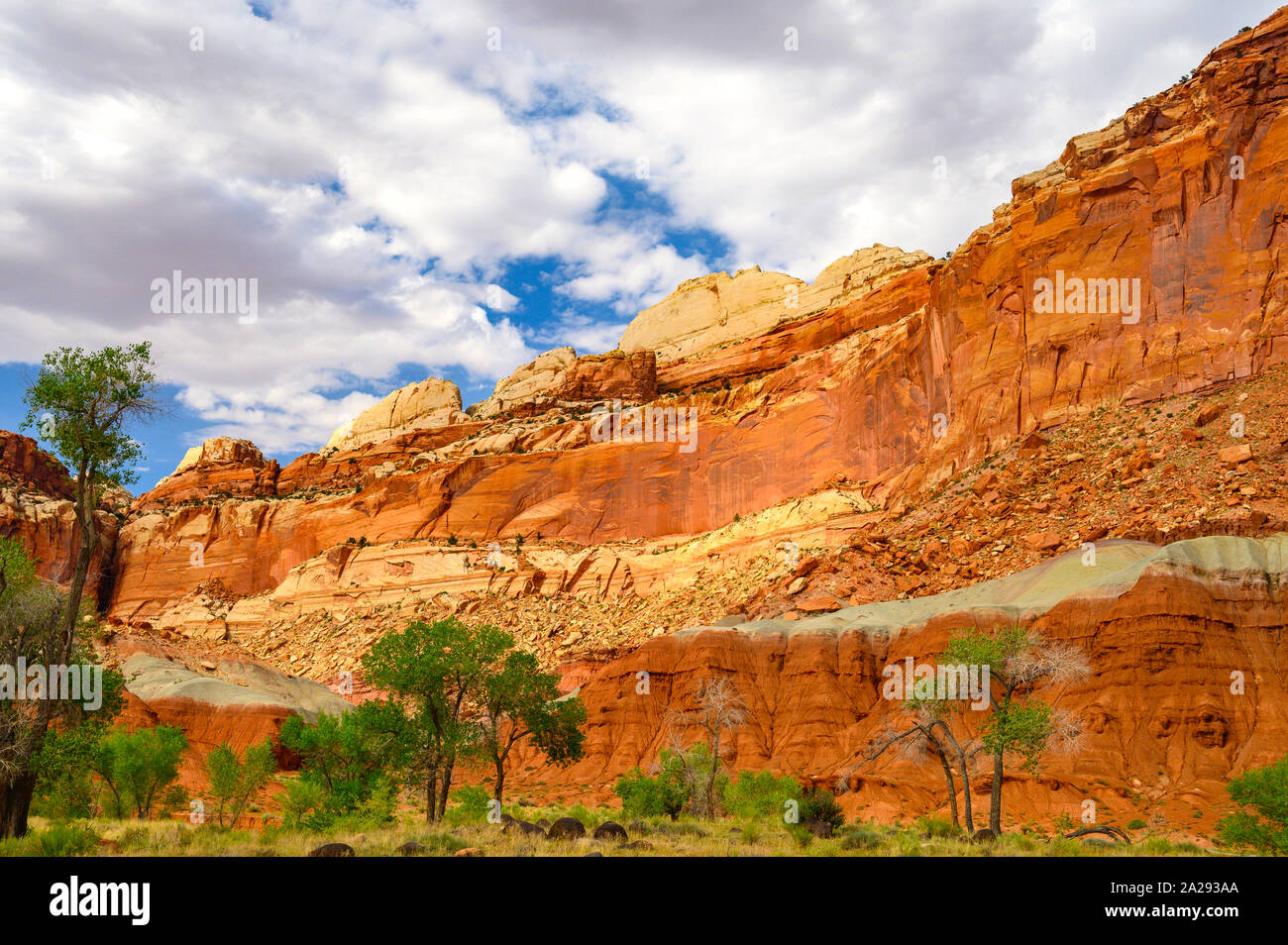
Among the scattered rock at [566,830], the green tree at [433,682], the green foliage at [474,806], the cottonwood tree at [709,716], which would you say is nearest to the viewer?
the scattered rock at [566,830]

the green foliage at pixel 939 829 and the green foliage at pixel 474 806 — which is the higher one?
the green foliage at pixel 939 829

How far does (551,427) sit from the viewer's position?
96812 mm

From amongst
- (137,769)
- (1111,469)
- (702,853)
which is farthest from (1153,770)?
(137,769)

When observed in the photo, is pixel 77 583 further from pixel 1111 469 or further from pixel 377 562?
pixel 377 562

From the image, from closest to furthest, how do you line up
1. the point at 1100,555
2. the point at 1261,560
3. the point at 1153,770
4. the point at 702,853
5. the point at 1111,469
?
the point at 702,853
the point at 1153,770
the point at 1261,560
the point at 1100,555
the point at 1111,469

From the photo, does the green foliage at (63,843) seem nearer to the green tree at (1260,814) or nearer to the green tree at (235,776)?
the green tree at (235,776)

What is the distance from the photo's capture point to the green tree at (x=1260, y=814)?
2384 cm

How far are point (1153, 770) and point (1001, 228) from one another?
153 ft

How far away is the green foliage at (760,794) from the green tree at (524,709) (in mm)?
6836

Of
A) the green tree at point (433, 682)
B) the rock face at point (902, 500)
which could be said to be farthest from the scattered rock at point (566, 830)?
the rock face at point (902, 500)

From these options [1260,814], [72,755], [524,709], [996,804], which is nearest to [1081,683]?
[1260,814]

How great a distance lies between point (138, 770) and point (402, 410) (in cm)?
10533

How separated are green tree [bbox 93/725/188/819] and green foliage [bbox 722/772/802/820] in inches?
969

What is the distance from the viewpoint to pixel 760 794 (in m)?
34.2
